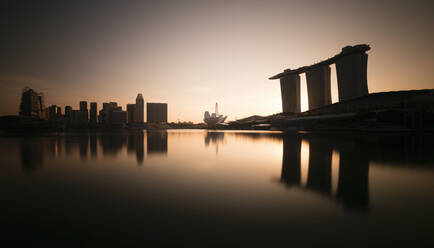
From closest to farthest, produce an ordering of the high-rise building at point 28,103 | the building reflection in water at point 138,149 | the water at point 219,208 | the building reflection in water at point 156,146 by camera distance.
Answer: the water at point 219,208 → the building reflection in water at point 138,149 → the building reflection in water at point 156,146 → the high-rise building at point 28,103

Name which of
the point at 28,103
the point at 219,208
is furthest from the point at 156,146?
the point at 28,103

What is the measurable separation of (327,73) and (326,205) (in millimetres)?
217046

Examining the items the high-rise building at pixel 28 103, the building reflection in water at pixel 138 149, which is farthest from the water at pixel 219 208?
the high-rise building at pixel 28 103

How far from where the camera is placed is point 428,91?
6500 cm

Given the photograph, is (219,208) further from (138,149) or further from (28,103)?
(28,103)

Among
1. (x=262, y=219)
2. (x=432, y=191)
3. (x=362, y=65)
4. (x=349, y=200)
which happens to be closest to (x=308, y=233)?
(x=262, y=219)

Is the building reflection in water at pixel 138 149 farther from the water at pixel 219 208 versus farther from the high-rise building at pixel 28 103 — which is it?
the high-rise building at pixel 28 103

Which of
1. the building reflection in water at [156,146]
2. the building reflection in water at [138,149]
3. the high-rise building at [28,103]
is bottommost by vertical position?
the building reflection in water at [156,146]

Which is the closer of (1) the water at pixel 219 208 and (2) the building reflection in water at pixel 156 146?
(1) the water at pixel 219 208

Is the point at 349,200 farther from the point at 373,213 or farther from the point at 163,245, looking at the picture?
the point at 163,245

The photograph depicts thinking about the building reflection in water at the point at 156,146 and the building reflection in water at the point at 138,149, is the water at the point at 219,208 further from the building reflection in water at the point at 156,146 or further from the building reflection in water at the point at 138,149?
the building reflection in water at the point at 156,146

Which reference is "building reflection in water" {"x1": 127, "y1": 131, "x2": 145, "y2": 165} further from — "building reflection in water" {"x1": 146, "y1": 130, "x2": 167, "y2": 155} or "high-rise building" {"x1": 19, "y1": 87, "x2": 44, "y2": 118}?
"high-rise building" {"x1": 19, "y1": 87, "x2": 44, "y2": 118}

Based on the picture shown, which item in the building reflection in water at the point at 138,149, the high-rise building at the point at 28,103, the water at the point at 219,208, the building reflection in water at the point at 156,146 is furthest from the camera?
the high-rise building at the point at 28,103

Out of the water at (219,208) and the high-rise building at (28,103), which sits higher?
the high-rise building at (28,103)
